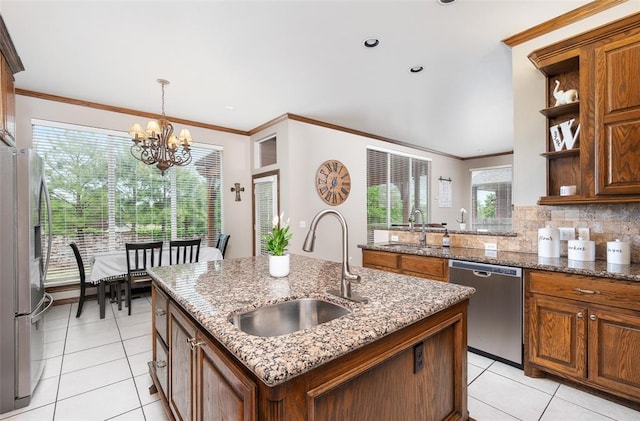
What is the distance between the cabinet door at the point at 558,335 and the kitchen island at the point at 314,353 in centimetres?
111

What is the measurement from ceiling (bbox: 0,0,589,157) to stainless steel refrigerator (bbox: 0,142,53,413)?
135 centimetres

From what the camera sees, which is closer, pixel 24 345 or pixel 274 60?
pixel 24 345

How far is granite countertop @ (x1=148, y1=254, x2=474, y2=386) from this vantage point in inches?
32.7

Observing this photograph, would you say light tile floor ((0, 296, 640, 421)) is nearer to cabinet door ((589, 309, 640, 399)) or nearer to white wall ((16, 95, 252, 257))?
cabinet door ((589, 309, 640, 399))

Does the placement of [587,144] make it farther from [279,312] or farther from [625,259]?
[279,312]

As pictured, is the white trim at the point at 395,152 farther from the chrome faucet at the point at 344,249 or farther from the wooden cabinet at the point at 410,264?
the chrome faucet at the point at 344,249

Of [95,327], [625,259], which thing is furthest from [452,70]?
[95,327]

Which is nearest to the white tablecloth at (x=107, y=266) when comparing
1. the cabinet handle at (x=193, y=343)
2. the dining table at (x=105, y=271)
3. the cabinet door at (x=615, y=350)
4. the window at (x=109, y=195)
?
the dining table at (x=105, y=271)

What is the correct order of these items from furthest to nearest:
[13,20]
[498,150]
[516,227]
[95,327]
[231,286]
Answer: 1. [498,150]
2. [95,327]
3. [516,227]
4. [13,20]
5. [231,286]

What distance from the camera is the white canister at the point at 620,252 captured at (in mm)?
2082

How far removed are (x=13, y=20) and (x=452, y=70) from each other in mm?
4081

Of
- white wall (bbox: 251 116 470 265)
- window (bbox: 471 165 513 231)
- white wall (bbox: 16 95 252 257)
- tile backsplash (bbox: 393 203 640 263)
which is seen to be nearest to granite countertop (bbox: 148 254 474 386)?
tile backsplash (bbox: 393 203 640 263)

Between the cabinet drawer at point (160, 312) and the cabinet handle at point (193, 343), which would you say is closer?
the cabinet handle at point (193, 343)

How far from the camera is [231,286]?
1561mm
